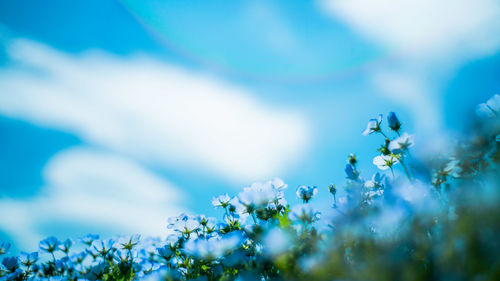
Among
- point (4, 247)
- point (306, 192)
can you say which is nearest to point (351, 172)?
point (306, 192)

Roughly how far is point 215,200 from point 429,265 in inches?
68.3

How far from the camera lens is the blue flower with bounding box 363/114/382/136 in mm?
2148

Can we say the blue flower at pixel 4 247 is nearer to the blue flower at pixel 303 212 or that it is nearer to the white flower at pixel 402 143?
the blue flower at pixel 303 212

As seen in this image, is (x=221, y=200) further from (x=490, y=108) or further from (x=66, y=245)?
(x=490, y=108)

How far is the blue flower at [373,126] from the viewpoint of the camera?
2.15 meters

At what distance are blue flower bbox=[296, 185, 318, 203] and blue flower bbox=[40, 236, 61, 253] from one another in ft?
6.80

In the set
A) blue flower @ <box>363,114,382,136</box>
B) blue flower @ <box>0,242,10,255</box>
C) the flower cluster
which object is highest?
blue flower @ <box>363,114,382,136</box>

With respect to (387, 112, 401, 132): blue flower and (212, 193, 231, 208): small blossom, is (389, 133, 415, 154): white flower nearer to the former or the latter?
(387, 112, 401, 132): blue flower

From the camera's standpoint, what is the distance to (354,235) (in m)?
1.19

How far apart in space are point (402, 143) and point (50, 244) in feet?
9.21

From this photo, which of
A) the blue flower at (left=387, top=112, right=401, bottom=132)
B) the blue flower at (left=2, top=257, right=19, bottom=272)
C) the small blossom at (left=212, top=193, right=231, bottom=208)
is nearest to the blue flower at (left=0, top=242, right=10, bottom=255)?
the blue flower at (left=2, top=257, right=19, bottom=272)

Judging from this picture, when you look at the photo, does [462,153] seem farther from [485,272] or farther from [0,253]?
[0,253]

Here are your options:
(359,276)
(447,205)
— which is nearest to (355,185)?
(447,205)

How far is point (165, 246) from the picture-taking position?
218 centimetres
